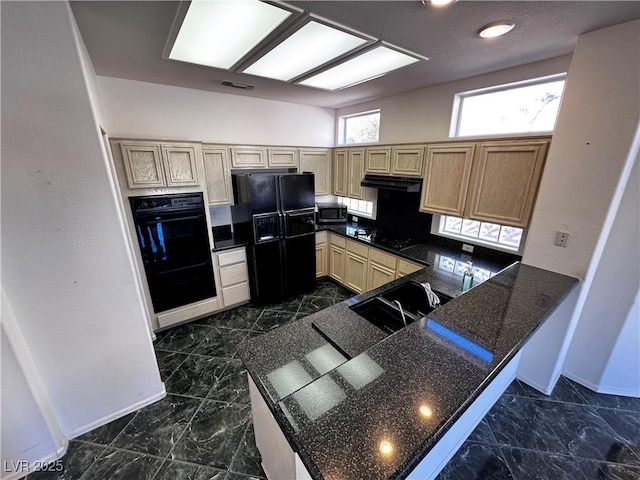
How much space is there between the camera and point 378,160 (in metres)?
3.21

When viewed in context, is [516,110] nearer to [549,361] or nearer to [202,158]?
[549,361]

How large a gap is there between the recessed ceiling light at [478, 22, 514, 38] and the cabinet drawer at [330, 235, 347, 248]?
2452 millimetres

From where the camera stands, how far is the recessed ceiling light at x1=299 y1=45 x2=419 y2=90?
1.92 meters

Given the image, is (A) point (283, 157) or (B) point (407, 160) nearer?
(B) point (407, 160)

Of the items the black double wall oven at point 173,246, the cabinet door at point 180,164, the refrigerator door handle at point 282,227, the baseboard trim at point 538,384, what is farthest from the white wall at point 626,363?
the cabinet door at point 180,164

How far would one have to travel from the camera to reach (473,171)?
2297mm

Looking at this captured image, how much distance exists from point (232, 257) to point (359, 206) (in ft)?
6.83

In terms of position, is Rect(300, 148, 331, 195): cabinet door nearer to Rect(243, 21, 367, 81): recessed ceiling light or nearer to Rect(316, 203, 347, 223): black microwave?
Rect(316, 203, 347, 223): black microwave

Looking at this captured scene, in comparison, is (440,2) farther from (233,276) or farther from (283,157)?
(233,276)

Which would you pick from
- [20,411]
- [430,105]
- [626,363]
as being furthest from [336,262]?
[20,411]

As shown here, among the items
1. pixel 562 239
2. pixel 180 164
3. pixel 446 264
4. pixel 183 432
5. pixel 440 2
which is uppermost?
pixel 440 2

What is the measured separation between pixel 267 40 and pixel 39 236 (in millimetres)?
1808

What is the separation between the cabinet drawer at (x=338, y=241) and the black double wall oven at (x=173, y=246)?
1.70m

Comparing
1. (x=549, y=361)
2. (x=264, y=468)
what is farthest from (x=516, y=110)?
(x=264, y=468)
